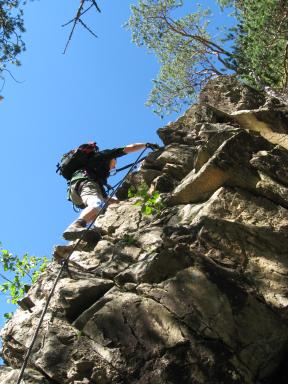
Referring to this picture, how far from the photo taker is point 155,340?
5234 mm

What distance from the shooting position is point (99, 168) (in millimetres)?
9562

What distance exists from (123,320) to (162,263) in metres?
0.97

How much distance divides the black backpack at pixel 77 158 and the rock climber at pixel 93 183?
104 millimetres

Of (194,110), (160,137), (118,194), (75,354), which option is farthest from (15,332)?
(194,110)

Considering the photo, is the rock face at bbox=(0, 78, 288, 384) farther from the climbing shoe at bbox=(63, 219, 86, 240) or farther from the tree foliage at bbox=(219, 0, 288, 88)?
the tree foliage at bbox=(219, 0, 288, 88)

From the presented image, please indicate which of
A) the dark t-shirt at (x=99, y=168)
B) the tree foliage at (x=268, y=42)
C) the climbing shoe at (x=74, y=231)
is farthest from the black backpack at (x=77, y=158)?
the tree foliage at (x=268, y=42)

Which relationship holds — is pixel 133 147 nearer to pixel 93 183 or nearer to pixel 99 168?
pixel 99 168

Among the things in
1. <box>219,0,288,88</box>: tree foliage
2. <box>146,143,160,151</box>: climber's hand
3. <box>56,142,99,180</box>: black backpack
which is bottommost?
<box>146,143,160,151</box>: climber's hand

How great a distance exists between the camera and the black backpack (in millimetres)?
9422

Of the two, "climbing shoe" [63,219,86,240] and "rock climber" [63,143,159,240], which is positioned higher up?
"rock climber" [63,143,159,240]

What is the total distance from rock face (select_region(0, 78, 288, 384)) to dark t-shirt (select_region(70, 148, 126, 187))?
1.41 m

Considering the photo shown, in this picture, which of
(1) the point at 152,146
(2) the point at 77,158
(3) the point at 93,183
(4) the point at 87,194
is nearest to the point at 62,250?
(4) the point at 87,194

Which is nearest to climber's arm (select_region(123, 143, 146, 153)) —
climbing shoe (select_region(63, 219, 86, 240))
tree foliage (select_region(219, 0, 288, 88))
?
climbing shoe (select_region(63, 219, 86, 240))

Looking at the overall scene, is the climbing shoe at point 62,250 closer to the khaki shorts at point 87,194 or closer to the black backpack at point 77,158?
the khaki shorts at point 87,194
